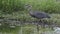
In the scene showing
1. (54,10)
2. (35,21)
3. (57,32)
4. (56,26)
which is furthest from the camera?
(54,10)

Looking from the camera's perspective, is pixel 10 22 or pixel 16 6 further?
pixel 16 6

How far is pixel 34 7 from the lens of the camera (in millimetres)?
9922

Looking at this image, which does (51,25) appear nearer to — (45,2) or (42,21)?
(42,21)

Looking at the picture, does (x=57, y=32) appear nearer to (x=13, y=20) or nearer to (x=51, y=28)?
(x=51, y=28)

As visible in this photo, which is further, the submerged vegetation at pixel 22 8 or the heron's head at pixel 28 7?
the heron's head at pixel 28 7

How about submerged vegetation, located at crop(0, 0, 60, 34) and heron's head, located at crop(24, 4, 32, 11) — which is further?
heron's head, located at crop(24, 4, 32, 11)

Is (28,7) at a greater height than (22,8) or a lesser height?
greater

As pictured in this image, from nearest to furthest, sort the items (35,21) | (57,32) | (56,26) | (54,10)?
(57,32) < (56,26) < (35,21) < (54,10)

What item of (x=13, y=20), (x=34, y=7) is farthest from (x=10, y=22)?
(x=34, y=7)

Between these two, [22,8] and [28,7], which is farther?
[22,8]

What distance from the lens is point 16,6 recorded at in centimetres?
995

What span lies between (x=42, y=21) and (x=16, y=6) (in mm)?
2378

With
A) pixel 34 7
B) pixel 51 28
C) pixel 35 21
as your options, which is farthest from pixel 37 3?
pixel 51 28

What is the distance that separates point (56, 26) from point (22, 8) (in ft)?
8.99
